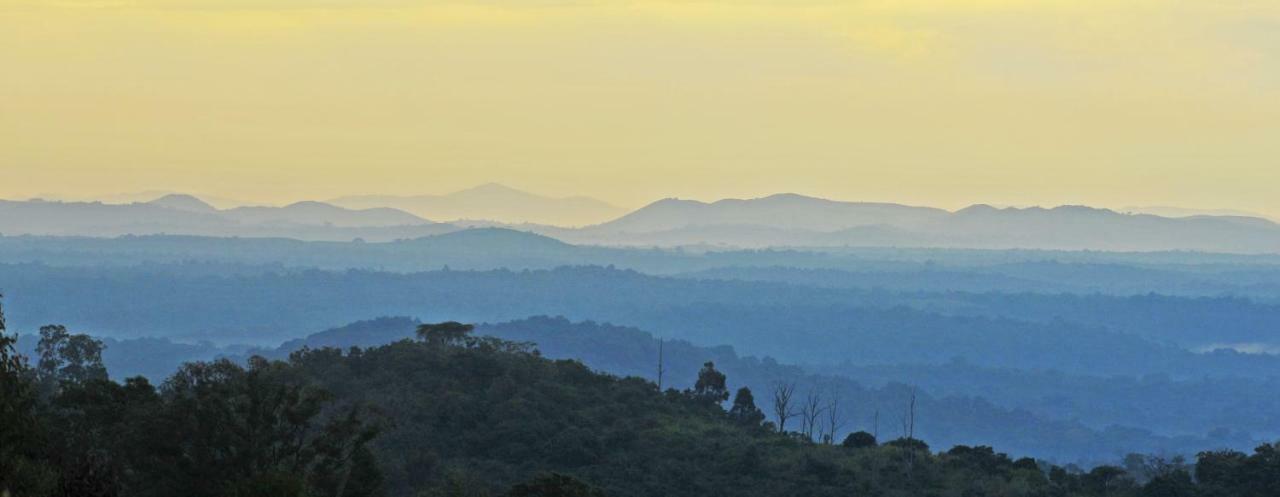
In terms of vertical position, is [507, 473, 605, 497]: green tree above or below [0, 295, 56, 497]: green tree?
below

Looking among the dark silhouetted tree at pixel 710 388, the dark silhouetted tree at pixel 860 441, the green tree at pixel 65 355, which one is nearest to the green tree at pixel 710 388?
the dark silhouetted tree at pixel 710 388

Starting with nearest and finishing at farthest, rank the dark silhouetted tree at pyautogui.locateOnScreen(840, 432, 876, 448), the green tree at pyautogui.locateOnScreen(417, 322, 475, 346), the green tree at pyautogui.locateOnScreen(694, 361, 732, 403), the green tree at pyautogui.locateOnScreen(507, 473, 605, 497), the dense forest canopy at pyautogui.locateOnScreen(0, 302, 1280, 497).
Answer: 1. the dense forest canopy at pyautogui.locateOnScreen(0, 302, 1280, 497)
2. the green tree at pyautogui.locateOnScreen(507, 473, 605, 497)
3. the dark silhouetted tree at pyautogui.locateOnScreen(840, 432, 876, 448)
4. the green tree at pyautogui.locateOnScreen(694, 361, 732, 403)
5. the green tree at pyautogui.locateOnScreen(417, 322, 475, 346)

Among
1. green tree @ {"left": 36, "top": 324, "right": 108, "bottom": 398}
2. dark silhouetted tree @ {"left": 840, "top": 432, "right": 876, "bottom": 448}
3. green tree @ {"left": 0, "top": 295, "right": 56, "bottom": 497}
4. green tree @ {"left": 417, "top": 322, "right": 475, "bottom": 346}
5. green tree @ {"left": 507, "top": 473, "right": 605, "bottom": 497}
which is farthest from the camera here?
green tree @ {"left": 417, "top": 322, "right": 475, "bottom": 346}

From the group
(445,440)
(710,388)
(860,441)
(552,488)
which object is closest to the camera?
(552,488)

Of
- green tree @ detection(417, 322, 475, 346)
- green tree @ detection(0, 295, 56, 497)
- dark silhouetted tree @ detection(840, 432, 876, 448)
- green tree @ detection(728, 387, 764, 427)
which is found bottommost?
dark silhouetted tree @ detection(840, 432, 876, 448)

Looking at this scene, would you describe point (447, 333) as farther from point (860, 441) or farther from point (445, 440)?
point (860, 441)

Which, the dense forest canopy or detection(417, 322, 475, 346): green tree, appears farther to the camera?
detection(417, 322, 475, 346): green tree

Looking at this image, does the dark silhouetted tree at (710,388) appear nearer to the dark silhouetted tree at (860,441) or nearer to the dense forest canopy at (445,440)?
the dense forest canopy at (445,440)

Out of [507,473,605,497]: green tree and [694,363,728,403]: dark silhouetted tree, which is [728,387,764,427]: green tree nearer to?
[694,363,728,403]: dark silhouetted tree

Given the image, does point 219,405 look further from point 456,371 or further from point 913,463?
point 456,371

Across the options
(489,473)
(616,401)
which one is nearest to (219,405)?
(489,473)

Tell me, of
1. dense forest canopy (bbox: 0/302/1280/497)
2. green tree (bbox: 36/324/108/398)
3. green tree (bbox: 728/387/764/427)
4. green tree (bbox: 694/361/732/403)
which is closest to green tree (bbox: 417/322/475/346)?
dense forest canopy (bbox: 0/302/1280/497)

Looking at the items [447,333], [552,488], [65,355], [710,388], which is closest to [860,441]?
[710,388]
